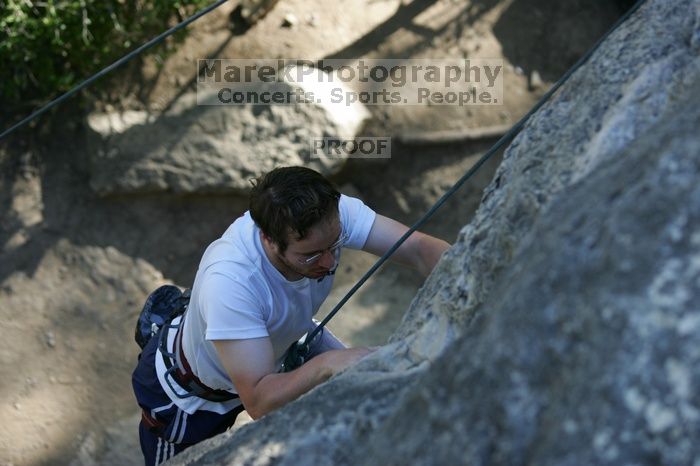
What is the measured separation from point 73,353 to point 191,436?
2.42 meters

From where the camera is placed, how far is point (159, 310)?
98.4 inches

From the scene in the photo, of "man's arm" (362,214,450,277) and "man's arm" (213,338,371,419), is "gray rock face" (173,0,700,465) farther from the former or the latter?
"man's arm" (362,214,450,277)

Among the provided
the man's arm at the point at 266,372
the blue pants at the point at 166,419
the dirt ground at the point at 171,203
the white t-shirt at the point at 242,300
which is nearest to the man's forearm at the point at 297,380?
the man's arm at the point at 266,372

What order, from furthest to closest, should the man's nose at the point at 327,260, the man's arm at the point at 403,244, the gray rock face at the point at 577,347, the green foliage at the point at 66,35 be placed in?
the green foliage at the point at 66,35
the man's arm at the point at 403,244
the man's nose at the point at 327,260
the gray rock face at the point at 577,347

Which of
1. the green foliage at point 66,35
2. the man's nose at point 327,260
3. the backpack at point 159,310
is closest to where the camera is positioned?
the man's nose at point 327,260

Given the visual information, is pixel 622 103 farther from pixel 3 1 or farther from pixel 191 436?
pixel 3 1

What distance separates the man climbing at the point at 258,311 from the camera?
187cm

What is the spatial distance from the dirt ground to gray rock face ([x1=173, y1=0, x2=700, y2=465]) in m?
3.09

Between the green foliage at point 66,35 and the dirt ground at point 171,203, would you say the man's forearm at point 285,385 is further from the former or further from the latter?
the green foliage at point 66,35

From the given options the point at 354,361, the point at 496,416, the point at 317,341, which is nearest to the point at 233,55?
the point at 317,341

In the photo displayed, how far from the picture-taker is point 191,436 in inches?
88.4

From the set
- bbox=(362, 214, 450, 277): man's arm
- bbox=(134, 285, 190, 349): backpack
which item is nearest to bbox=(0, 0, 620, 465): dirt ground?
bbox=(134, 285, 190, 349): backpack

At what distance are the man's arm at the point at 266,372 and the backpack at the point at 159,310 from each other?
56cm

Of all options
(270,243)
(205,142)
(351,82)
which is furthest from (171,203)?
(270,243)
